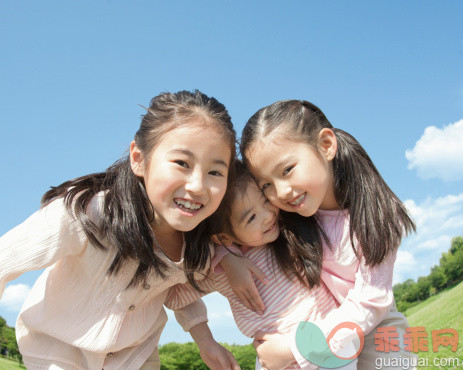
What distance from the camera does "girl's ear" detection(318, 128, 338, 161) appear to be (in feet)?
8.43

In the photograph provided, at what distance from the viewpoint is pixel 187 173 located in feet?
7.20

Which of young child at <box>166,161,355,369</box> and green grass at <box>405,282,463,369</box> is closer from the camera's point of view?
young child at <box>166,161,355,369</box>

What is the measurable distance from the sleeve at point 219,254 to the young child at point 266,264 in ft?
0.05

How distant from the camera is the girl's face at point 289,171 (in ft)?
7.81

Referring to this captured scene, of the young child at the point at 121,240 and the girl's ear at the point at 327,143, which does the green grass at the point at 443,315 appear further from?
the young child at the point at 121,240

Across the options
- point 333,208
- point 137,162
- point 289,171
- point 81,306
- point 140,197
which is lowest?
point 81,306

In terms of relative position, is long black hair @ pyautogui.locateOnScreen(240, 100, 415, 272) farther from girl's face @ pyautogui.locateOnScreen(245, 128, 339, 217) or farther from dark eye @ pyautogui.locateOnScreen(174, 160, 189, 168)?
dark eye @ pyautogui.locateOnScreen(174, 160, 189, 168)

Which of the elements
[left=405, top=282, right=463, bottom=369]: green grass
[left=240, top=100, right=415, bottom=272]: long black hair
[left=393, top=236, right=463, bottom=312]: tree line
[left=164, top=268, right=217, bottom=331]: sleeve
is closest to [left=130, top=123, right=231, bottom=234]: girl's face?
[left=240, top=100, right=415, bottom=272]: long black hair

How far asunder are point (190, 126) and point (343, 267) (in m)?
1.22

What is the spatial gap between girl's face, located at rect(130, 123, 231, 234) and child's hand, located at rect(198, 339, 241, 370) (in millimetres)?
881

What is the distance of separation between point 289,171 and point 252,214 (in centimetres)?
34

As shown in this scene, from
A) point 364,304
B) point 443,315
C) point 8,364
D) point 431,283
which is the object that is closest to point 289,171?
point 364,304

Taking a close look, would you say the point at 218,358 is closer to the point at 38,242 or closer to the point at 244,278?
the point at 244,278

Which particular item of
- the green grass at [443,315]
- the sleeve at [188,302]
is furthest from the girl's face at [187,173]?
the green grass at [443,315]
